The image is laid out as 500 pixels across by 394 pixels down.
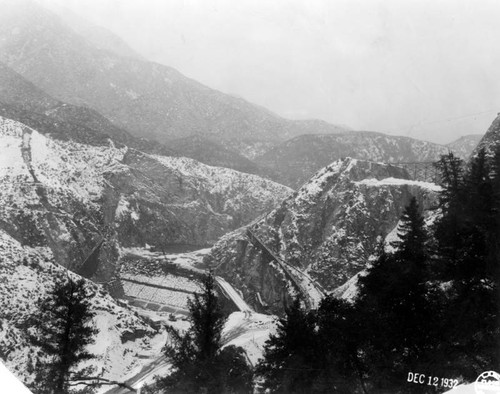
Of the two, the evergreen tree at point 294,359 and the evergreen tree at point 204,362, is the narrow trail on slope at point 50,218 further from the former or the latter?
the evergreen tree at point 294,359

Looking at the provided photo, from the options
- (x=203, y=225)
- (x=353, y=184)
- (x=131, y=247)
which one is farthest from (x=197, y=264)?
(x=203, y=225)

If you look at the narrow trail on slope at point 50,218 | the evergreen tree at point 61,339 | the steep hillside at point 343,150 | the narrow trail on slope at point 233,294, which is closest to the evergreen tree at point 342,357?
the evergreen tree at point 61,339

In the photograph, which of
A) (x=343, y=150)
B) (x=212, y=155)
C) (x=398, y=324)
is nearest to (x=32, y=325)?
(x=398, y=324)

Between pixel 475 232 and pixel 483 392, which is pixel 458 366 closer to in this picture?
pixel 483 392

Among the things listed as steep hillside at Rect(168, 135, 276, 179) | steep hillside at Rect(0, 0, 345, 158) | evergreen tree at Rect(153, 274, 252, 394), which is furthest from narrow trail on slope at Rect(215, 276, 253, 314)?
steep hillside at Rect(0, 0, 345, 158)

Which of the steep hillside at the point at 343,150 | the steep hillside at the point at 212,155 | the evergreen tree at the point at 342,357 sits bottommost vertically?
the evergreen tree at the point at 342,357

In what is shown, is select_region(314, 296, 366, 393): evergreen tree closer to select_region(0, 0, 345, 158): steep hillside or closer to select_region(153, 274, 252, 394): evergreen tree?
select_region(153, 274, 252, 394): evergreen tree
